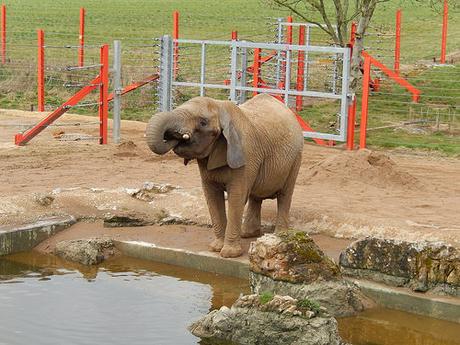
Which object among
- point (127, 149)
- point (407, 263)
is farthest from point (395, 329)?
point (127, 149)

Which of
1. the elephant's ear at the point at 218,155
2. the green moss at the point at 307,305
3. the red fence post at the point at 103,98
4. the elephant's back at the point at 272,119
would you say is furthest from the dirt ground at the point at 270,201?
the green moss at the point at 307,305

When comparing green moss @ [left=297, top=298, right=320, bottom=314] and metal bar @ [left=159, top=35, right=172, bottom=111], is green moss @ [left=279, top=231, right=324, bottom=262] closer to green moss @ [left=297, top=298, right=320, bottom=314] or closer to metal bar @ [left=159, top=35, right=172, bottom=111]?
green moss @ [left=297, top=298, right=320, bottom=314]

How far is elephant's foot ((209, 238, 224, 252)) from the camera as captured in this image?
12.7 m

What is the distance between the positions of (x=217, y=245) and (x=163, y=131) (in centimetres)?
186

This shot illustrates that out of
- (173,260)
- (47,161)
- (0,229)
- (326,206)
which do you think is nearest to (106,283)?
(173,260)

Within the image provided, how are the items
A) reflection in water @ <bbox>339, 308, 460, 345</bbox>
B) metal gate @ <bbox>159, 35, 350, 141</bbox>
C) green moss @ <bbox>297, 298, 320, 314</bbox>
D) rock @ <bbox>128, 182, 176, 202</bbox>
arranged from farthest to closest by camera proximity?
metal gate @ <bbox>159, 35, 350, 141</bbox>, rock @ <bbox>128, 182, 176, 202</bbox>, reflection in water @ <bbox>339, 308, 460, 345</bbox>, green moss @ <bbox>297, 298, 320, 314</bbox>

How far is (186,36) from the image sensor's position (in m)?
40.8

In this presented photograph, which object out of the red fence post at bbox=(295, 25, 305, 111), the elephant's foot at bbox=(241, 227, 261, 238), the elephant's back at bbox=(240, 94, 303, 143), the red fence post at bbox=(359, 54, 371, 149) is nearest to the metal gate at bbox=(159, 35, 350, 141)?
the red fence post at bbox=(295, 25, 305, 111)

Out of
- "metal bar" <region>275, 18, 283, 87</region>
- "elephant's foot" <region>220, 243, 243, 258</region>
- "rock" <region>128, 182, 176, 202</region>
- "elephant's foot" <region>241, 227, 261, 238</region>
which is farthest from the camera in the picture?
"metal bar" <region>275, 18, 283, 87</region>

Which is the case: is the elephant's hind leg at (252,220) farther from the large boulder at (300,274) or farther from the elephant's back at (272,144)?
the large boulder at (300,274)

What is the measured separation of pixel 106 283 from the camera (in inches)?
474

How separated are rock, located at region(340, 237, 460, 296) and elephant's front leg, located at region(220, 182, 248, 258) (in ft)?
4.23

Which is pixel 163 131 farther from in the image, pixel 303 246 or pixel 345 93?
pixel 345 93

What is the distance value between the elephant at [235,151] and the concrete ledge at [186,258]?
14cm
